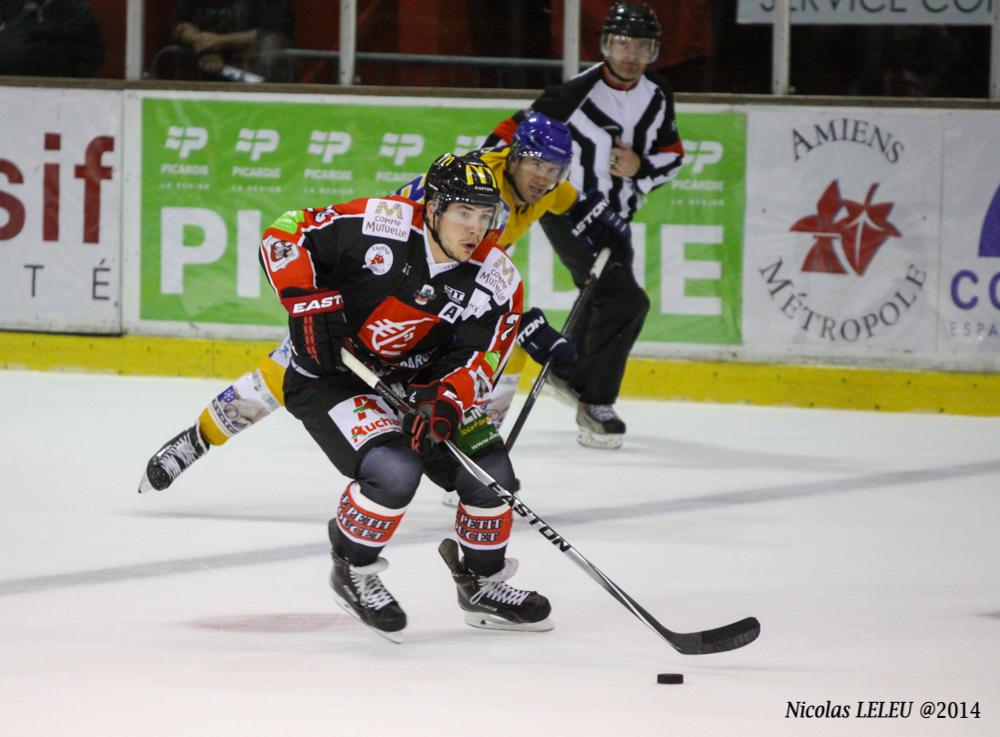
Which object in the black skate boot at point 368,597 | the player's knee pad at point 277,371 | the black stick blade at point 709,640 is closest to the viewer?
the black stick blade at point 709,640

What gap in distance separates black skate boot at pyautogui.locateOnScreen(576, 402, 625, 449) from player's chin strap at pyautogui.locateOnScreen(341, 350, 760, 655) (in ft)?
7.29

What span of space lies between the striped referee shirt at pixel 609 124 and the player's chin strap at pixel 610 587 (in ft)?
7.79

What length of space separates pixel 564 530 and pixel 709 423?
5.85 ft

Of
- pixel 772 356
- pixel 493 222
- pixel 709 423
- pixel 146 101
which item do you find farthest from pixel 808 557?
pixel 146 101

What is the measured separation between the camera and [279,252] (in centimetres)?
358

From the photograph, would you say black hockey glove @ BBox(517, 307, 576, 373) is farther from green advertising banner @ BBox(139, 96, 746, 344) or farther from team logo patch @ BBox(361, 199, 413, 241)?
green advertising banner @ BBox(139, 96, 746, 344)

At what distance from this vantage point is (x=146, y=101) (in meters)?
6.84

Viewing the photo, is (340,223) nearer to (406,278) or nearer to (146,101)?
(406,278)

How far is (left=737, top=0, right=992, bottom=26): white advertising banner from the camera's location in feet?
21.1

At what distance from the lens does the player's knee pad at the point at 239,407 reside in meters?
4.35

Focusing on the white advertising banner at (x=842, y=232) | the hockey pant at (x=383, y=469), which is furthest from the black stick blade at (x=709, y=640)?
the white advertising banner at (x=842, y=232)

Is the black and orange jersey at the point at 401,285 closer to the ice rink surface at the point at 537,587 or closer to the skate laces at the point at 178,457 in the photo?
the ice rink surface at the point at 537,587

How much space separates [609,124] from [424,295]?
2.35 metres

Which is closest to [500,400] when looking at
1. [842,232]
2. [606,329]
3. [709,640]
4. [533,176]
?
[533,176]
